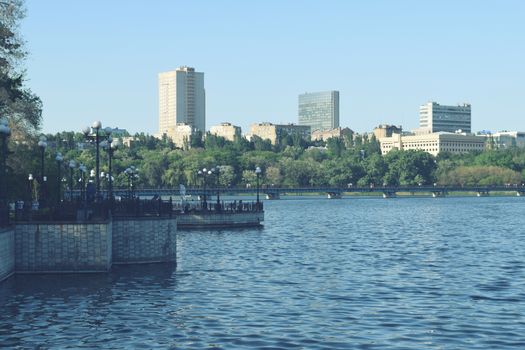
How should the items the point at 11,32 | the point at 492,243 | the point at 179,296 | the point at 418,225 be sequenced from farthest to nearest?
the point at 418,225, the point at 492,243, the point at 11,32, the point at 179,296

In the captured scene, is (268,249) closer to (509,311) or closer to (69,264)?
(69,264)

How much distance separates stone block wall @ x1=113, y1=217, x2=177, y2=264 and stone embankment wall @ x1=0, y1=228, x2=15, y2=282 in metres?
6.33

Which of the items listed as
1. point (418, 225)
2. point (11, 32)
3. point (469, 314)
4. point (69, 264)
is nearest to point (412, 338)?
point (469, 314)

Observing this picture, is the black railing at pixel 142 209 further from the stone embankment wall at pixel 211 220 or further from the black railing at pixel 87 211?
the stone embankment wall at pixel 211 220

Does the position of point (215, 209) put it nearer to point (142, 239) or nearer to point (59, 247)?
point (142, 239)

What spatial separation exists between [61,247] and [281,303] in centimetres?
1192

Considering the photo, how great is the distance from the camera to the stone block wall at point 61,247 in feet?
145

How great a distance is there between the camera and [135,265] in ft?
162

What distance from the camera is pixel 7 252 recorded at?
42.8m

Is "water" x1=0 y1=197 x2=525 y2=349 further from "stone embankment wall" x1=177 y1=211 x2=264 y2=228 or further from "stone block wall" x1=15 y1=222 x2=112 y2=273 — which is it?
"stone embankment wall" x1=177 y1=211 x2=264 y2=228

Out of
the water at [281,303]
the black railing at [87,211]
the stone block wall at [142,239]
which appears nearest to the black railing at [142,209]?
the black railing at [87,211]

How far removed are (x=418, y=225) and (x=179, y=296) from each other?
67875 millimetres

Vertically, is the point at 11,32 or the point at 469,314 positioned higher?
the point at 11,32

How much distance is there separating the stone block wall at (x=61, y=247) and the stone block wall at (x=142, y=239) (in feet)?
13.6
